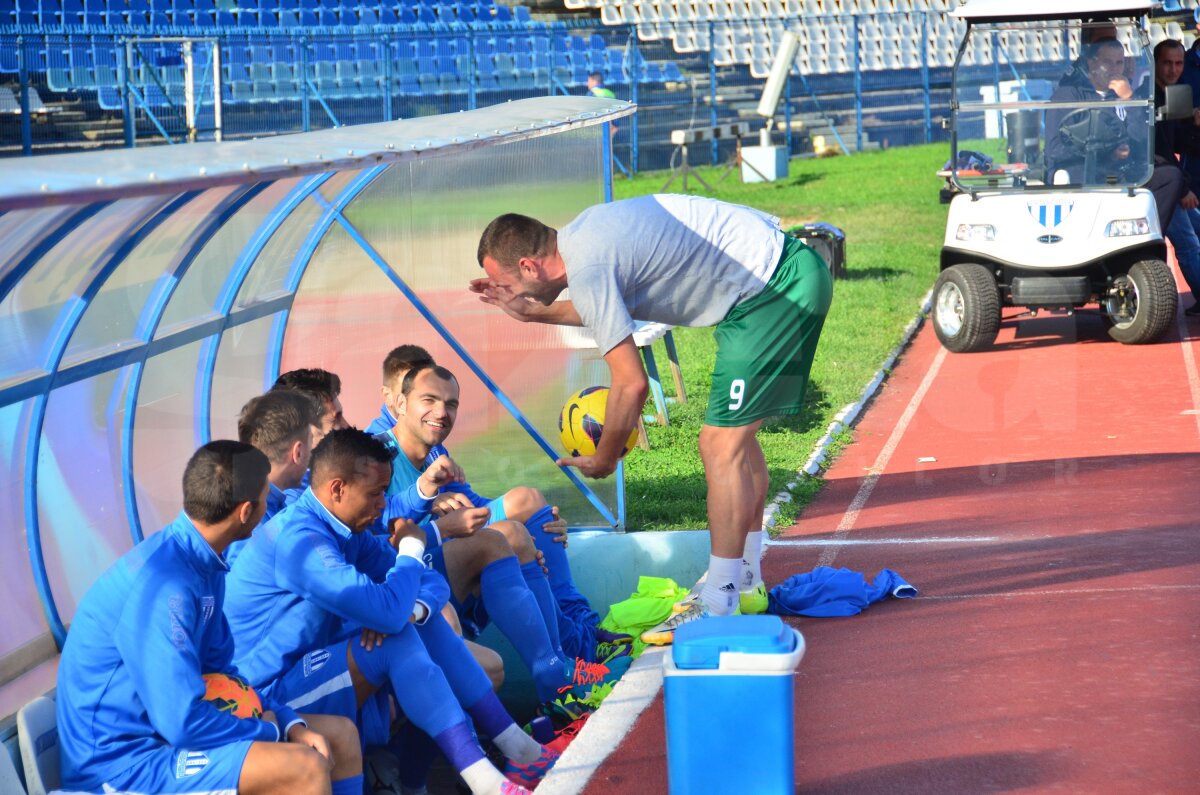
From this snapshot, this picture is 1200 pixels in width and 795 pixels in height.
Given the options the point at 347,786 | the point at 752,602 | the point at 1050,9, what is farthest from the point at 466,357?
the point at 1050,9

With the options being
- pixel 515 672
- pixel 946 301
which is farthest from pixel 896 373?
pixel 515 672

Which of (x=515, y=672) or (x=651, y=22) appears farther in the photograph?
(x=651, y=22)

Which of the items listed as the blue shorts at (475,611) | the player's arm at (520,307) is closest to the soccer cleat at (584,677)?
the blue shorts at (475,611)

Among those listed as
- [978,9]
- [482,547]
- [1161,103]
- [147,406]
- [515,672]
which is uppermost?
[978,9]

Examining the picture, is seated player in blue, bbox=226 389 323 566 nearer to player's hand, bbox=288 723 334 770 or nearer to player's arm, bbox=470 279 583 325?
player's arm, bbox=470 279 583 325

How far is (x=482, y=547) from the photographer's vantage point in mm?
5816

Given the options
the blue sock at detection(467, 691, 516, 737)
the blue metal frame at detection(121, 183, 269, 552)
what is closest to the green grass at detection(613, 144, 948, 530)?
the blue sock at detection(467, 691, 516, 737)

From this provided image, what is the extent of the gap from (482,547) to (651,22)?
2640 centimetres

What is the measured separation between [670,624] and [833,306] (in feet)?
30.4

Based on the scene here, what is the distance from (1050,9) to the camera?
40.6 ft

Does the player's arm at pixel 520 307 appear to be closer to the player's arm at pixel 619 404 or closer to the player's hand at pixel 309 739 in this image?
the player's arm at pixel 619 404

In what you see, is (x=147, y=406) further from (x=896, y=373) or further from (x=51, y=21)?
(x=51, y=21)

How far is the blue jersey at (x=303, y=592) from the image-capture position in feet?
15.3

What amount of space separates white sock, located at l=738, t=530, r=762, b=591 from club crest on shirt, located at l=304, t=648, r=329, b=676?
6.57ft
